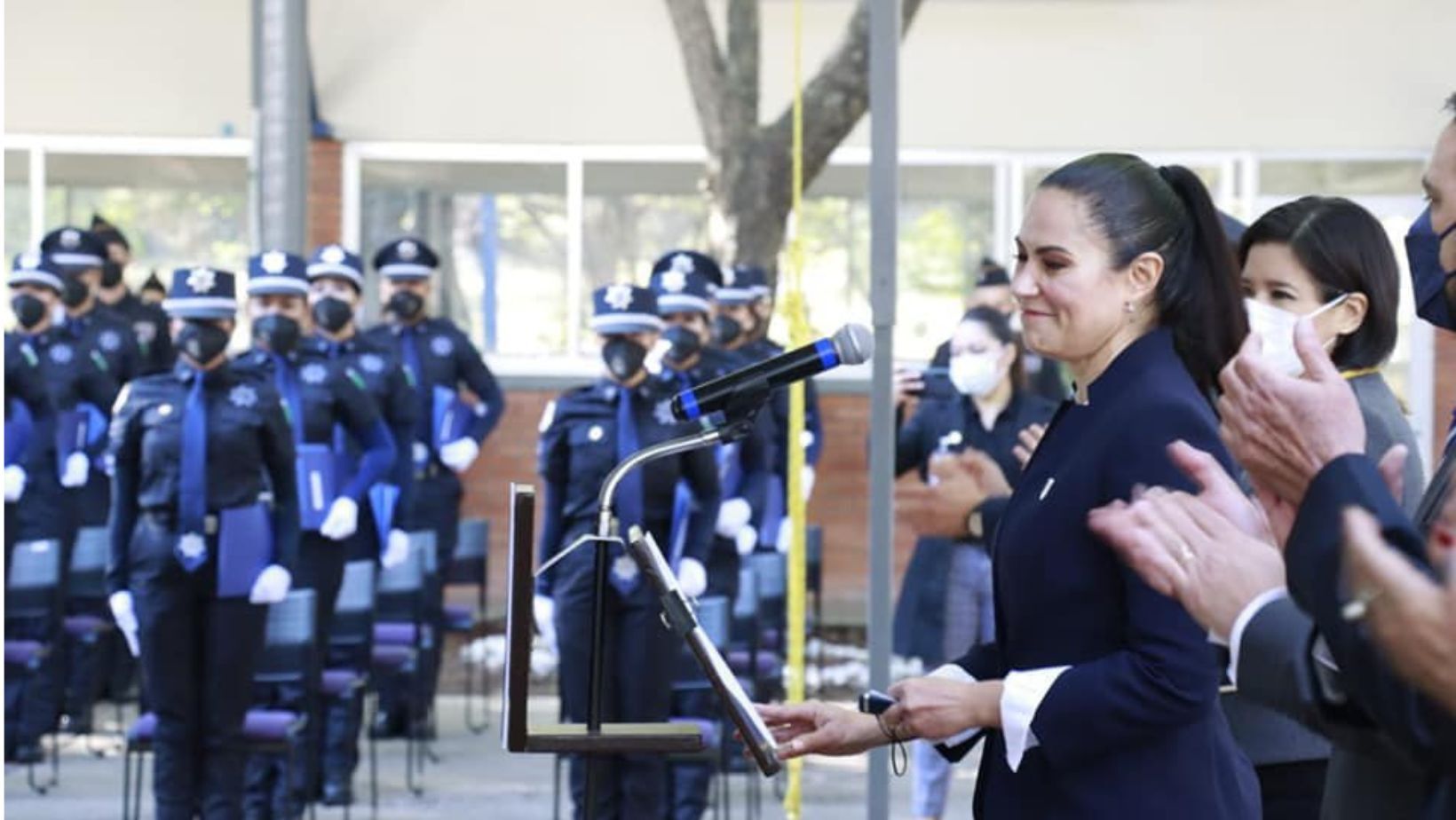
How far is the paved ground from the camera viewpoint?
9828 mm

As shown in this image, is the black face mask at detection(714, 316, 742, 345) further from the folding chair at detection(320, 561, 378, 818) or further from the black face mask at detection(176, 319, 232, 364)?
the black face mask at detection(176, 319, 232, 364)

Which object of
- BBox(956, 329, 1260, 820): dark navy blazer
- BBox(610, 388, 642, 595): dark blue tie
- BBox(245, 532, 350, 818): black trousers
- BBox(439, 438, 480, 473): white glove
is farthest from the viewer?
BBox(439, 438, 480, 473): white glove

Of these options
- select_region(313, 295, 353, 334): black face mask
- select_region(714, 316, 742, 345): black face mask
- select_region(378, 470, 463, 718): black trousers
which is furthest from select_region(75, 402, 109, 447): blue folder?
select_region(714, 316, 742, 345): black face mask

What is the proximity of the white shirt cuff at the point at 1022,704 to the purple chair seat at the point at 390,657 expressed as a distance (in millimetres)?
7283

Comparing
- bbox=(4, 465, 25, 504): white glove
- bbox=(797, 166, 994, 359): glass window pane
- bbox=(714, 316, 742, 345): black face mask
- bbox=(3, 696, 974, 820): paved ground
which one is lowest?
bbox=(3, 696, 974, 820): paved ground

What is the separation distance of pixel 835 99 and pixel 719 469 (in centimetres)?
528

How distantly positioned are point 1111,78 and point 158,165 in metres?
6.09

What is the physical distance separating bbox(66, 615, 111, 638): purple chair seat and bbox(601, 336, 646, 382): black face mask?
11.8ft

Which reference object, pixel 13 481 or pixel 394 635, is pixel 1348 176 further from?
pixel 13 481

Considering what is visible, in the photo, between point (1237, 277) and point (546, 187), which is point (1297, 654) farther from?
point (546, 187)

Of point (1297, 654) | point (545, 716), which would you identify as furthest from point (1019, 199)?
point (1297, 654)

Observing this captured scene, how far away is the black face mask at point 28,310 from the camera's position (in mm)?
11688

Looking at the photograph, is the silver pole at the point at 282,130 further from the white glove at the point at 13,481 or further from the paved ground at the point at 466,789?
the paved ground at the point at 466,789

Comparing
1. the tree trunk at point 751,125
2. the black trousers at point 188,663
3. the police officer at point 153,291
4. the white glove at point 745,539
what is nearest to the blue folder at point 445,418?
the tree trunk at point 751,125
